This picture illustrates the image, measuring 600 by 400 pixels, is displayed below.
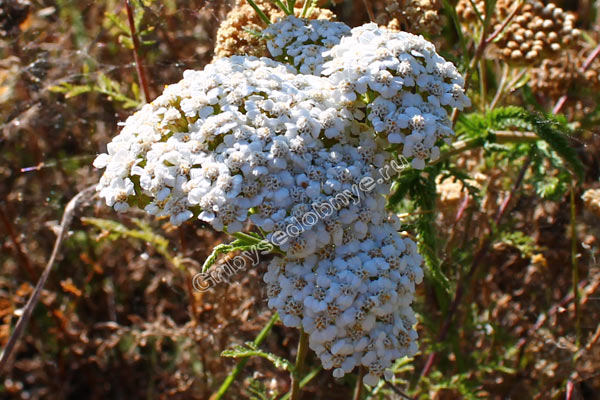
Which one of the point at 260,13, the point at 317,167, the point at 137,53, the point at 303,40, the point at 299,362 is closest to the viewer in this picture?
the point at 317,167

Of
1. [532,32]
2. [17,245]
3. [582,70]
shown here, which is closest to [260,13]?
[532,32]

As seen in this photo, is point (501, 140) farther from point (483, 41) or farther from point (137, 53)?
point (137, 53)

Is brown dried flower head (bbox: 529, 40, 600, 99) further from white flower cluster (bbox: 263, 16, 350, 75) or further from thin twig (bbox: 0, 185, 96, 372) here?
thin twig (bbox: 0, 185, 96, 372)

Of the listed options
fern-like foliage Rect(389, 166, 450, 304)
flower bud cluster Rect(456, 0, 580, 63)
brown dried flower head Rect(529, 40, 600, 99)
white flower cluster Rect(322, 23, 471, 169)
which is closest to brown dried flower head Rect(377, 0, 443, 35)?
flower bud cluster Rect(456, 0, 580, 63)

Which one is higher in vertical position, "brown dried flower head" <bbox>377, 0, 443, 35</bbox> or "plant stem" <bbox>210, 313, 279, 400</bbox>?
"brown dried flower head" <bbox>377, 0, 443, 35</bbox>

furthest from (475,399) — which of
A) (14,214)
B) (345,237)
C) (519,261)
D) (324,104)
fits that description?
(14,214)

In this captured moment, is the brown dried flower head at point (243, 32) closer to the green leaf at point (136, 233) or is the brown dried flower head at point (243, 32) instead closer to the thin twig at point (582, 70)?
the green leaf at point (136, 233)

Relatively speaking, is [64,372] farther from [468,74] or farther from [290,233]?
[468,74]
